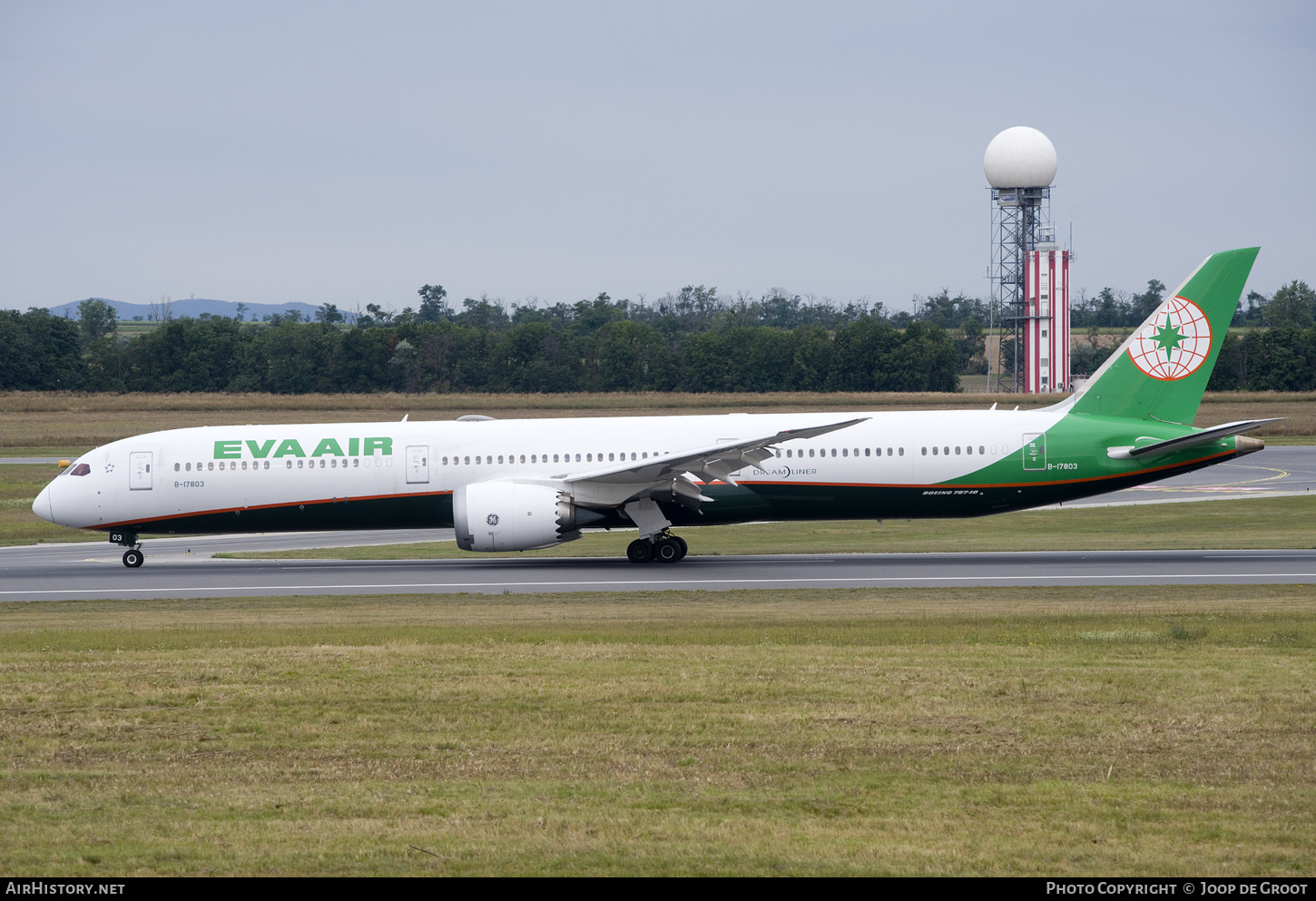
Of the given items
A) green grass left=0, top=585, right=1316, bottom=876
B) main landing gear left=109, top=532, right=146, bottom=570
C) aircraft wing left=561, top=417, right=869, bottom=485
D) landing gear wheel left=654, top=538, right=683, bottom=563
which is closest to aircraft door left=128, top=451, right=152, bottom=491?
main landing gear left=109, top=532, right=146, bottom=570

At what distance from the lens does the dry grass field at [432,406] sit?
6888 cm

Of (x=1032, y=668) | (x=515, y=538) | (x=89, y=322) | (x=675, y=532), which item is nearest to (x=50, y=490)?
(x=515, y=538)

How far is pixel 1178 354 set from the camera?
87.2ft

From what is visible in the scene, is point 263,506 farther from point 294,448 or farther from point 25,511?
point 25,511

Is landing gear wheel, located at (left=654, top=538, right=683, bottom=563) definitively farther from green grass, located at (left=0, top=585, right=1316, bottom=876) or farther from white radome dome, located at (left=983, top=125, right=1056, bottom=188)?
white radome dome, located at (left=983, top=125, right=1056, bottom=188)

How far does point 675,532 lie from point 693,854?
25.7 m

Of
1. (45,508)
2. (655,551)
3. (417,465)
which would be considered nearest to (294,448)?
(417,465)

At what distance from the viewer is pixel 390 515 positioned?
2644cm

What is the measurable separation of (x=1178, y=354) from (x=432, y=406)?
54940 mm

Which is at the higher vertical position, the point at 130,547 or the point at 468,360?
the point at 468,360

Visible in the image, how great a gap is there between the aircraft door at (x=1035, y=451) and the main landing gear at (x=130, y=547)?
1926cm

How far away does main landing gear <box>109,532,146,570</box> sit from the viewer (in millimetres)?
26578

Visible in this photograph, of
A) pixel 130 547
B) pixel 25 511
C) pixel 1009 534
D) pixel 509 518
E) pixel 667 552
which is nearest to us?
pixel 509 518

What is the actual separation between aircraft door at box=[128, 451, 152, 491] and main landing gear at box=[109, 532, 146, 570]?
123cm
